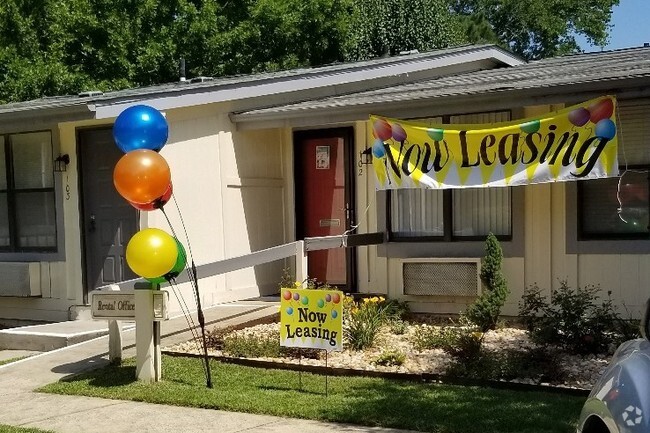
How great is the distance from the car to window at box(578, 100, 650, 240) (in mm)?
5375

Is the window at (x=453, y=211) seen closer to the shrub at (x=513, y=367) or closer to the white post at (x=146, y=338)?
the shrub at (x=513, y=367)

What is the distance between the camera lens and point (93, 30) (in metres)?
24.8

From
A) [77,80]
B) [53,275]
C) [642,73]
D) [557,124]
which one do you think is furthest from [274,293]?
[77,80]

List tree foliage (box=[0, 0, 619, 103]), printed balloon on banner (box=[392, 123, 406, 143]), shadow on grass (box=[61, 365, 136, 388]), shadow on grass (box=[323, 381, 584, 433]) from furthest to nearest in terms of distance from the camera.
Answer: tree foliage (box=[0, 0, 619, 103])
printed balloon on banner (box=[392, 123, 406, 143])
shadow on grass (box=[61, 365, 136, 388])
shadow on grass (box=[323, 381, 584, 433])

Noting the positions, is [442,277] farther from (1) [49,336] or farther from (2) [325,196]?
(1) [49,336]

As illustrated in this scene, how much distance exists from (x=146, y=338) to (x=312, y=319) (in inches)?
69.5

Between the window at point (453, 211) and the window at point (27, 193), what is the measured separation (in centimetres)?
506

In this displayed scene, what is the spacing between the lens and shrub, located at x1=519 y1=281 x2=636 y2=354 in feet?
26.3

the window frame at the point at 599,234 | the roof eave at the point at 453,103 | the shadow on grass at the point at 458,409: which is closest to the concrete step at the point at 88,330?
the roof eave at the point at 453,103

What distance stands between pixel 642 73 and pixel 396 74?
17.9 feet

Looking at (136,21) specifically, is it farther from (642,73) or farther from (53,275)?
(642,73)

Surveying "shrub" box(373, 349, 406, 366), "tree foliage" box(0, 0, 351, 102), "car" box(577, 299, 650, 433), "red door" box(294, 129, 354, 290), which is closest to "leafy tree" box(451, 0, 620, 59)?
"tree foliage" box(0, 0, 351, 102)

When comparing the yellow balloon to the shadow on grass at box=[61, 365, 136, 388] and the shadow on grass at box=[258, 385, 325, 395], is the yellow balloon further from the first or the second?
the shadow on grass at box=[258, 385, 325, 395]

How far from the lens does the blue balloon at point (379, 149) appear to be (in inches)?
401
